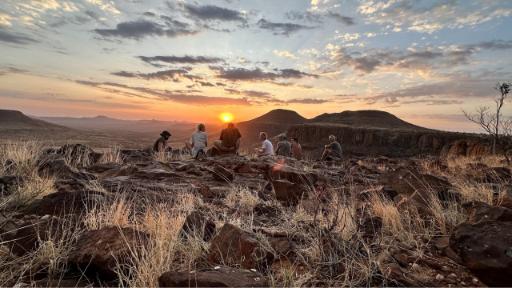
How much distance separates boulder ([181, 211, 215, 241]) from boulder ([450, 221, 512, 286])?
89.6 inches

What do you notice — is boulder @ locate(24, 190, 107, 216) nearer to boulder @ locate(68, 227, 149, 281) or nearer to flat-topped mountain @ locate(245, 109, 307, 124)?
boulder @ locate(68, 227, 149, 281)

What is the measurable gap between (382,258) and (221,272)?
142 cm

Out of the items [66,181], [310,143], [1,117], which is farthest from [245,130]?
[66,181]

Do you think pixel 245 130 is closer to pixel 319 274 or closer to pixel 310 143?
pixel 310 143

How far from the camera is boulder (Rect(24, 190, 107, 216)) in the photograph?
4453 mm

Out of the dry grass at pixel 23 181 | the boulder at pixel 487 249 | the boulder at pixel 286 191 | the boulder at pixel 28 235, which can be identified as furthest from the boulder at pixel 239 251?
the boulder at pixel 286 191

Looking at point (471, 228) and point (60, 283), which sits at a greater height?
point (471, 228)

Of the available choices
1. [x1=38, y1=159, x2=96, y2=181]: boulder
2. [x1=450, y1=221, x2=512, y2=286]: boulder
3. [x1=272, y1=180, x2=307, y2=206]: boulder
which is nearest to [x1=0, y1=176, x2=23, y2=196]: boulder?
[x1=38, y1=159, x2=96, y2=181]: boulder

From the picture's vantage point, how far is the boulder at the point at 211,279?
256 cm

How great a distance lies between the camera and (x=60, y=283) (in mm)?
2924

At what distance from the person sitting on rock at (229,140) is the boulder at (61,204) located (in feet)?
35.2

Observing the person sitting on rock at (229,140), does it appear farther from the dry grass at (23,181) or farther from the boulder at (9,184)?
the boulder at (9,184)

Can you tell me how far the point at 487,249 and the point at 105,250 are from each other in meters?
3.08

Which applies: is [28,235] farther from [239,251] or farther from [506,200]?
[506,200]
